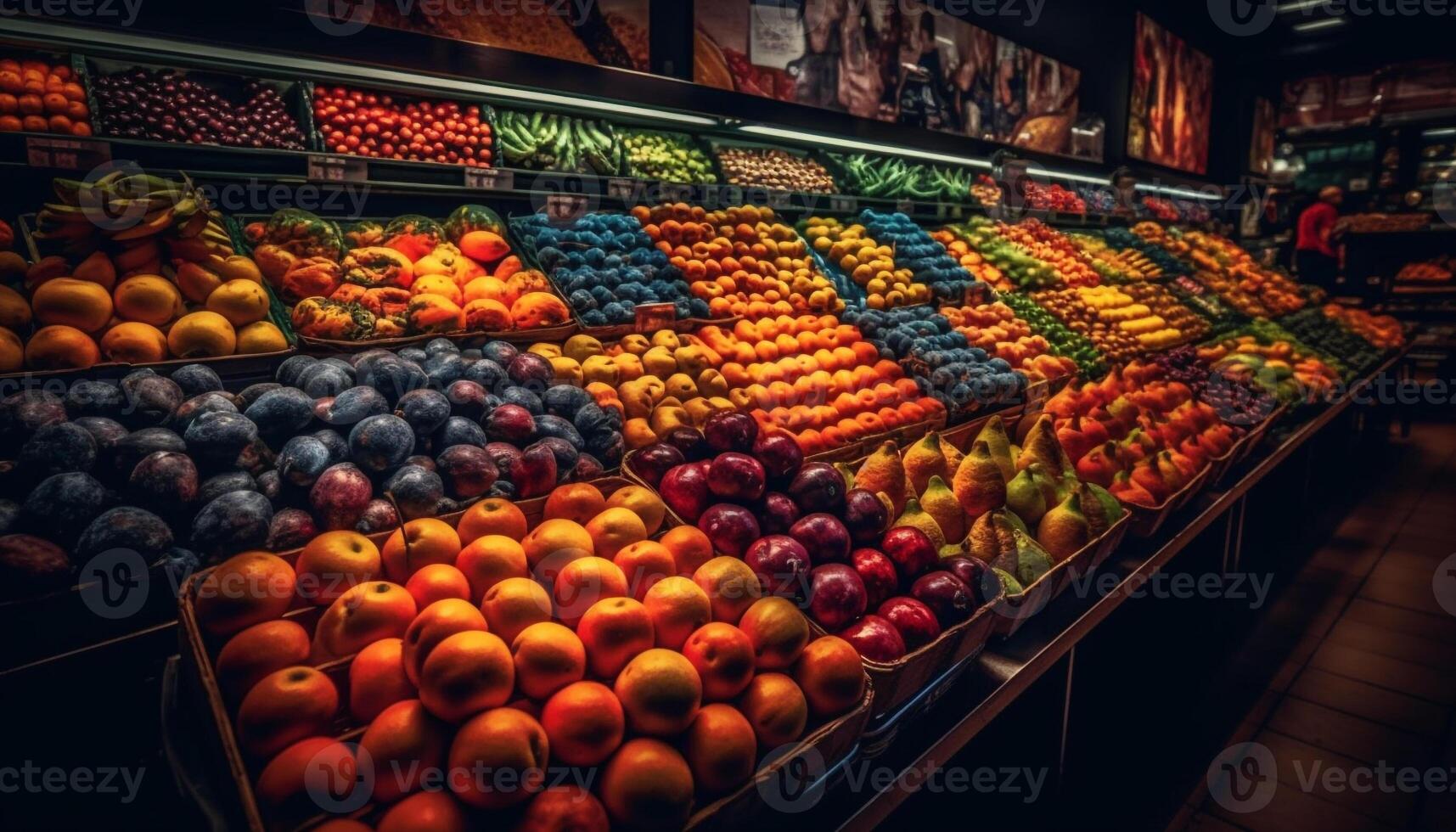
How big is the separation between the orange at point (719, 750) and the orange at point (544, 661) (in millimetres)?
218

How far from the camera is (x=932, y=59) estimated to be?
5.85m

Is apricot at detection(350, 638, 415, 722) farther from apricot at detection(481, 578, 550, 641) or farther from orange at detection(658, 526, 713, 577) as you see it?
orange at detection(658, 526, 713, 577)

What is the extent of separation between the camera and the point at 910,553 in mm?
1634

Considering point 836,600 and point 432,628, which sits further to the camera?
point 836,600

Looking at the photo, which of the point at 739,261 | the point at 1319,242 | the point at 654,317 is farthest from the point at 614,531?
the point at 1319,242

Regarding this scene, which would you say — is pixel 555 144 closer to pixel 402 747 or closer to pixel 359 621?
pixel 359 621

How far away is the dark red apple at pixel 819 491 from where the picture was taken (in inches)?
66.3

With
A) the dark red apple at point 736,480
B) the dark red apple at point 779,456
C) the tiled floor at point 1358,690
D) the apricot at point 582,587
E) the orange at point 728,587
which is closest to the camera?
the apricot at point 582,587

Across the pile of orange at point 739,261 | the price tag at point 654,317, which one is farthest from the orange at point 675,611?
the pile of orange at point 739,261

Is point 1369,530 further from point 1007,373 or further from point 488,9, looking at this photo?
point 488,9

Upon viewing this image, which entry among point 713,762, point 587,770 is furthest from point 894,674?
point 587,770

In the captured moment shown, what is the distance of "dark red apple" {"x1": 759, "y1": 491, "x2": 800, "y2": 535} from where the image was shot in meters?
1.65

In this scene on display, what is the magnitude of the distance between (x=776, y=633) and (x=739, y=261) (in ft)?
8.86

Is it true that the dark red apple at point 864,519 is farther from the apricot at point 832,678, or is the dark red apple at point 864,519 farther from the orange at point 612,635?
the orange at point 612,635
